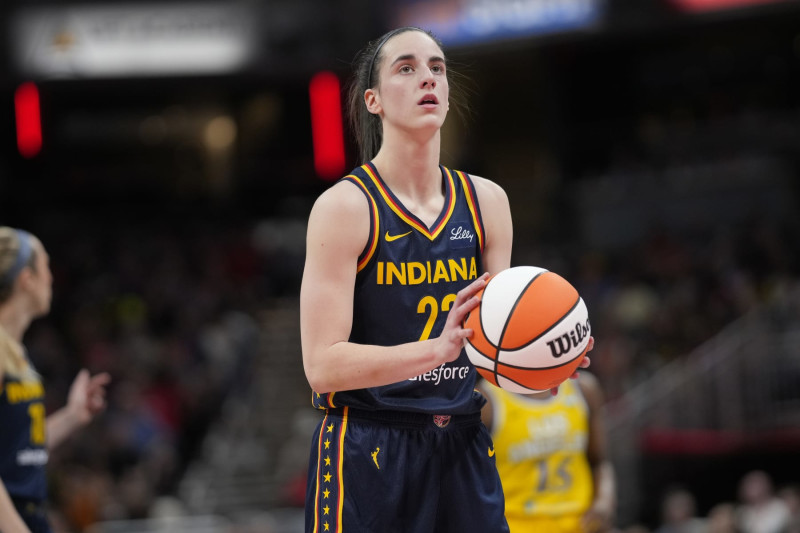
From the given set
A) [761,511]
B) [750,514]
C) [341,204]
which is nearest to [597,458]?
[341,204]

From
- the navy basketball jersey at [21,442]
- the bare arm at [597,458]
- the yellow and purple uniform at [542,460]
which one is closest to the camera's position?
the navy basketball jersey at [21,442]

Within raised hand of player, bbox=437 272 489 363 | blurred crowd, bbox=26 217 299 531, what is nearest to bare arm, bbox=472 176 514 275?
raised hand of player, bbox=437 272 489 363

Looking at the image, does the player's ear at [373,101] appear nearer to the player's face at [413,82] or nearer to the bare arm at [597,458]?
the player's face at [413,82]

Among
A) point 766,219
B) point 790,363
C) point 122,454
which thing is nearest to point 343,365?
point 790,363

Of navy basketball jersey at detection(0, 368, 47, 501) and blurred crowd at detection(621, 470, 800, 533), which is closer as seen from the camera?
navy basketball jersey at detection(0, 368, 47, 501)

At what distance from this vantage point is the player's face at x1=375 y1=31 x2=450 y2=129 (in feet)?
12.0

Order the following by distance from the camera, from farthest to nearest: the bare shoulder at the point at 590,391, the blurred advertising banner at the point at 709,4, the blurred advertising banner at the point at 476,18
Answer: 1. the blurred advertising banner at the point at 476,18
2. the blurred advertising banner at the point at 709,4
3. the bare shoulder at the point at 590,391

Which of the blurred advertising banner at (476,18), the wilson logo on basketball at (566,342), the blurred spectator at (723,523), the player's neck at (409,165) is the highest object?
the blurred advertising banner at (476,18)

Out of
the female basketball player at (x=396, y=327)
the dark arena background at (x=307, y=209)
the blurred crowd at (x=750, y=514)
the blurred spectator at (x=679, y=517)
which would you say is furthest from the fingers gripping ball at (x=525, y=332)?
the dark arena background at (x=307, y=209)

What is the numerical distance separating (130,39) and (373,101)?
13760 mm

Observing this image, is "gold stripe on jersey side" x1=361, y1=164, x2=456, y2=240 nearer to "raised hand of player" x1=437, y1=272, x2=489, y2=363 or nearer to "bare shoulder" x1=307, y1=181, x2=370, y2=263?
"bare shoulder" x1=307, y1=181, x2=370, y2=263

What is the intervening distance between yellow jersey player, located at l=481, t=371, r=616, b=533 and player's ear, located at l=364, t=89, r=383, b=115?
→ 2014mm

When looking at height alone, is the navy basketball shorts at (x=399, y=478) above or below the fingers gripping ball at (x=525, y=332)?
below

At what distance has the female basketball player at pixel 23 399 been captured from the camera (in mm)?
4590
